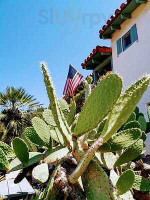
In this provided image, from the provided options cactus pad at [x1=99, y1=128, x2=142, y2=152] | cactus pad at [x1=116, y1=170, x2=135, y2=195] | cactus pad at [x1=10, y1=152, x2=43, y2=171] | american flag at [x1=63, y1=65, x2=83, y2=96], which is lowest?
cactus pad at [x1=116, y1=170, x2=135, y2=195]

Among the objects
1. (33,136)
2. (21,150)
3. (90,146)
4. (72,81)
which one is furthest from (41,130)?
(72,81)

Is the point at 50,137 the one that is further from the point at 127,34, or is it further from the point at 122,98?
the point at 127,34

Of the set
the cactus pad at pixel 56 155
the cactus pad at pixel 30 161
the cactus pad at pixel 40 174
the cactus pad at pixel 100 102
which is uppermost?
the cactus pad at pixel 100 102

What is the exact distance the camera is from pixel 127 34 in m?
8.88

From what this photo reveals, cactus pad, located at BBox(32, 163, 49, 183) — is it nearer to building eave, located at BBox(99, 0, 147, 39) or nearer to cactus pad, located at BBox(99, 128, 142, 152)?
cactus pad, located at BBox(99, 128, 142, 152)

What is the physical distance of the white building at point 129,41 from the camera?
750cm

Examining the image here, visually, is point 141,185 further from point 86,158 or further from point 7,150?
point 7,150

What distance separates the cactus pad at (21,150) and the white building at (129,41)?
17.9 ft

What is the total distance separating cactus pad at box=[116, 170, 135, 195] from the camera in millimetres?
1520

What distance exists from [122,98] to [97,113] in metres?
0.20

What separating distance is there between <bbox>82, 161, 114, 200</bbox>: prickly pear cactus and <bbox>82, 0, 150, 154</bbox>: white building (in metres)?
5.59

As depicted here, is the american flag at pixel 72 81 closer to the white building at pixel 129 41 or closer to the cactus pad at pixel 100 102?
the white building at pixel 129 41

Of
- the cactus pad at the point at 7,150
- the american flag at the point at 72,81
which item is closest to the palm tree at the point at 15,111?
the american flag at the point at 72,81

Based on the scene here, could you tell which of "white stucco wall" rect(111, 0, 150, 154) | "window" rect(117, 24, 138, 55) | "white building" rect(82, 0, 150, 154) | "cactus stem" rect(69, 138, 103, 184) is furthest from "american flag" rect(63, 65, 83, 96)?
"cactus stem" rect(69, 138, 103, 184)
